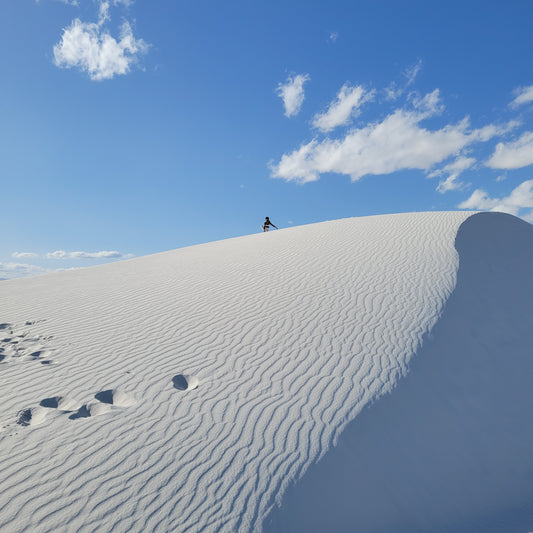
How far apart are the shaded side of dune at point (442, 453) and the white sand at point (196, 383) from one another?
110 millimetres

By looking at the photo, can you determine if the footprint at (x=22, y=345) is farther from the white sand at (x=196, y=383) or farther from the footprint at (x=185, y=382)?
the footprint at (x=185, y=382)

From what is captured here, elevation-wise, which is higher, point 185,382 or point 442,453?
point 185,382

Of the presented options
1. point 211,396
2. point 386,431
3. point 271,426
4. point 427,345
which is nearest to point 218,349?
point 211,396

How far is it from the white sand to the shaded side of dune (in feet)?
0.36

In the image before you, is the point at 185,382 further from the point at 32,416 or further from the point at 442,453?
the point at 442,453

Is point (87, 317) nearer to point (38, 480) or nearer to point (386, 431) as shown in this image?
point (38, 480)

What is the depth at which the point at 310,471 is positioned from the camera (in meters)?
3.86

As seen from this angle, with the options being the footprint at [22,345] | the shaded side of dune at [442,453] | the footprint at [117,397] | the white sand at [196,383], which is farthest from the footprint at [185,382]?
the footprint at [22,345]

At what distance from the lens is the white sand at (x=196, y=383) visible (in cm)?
346

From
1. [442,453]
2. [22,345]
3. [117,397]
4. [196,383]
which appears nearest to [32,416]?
[117,397]

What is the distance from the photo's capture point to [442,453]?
4.54m

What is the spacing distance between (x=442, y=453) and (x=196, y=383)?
3.69 metres

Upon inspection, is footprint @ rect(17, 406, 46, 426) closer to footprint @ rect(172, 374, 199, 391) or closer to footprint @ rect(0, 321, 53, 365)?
footprint @ rect(0, 321, 53, 365)

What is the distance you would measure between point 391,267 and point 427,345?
4.33 m
